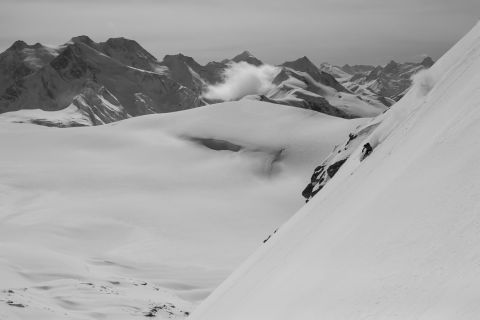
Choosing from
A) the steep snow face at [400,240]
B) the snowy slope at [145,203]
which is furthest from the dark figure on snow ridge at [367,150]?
the snowy slope at [145,203]

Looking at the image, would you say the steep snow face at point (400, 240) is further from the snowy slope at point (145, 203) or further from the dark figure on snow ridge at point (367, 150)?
the snowy slope at point (145, 203)

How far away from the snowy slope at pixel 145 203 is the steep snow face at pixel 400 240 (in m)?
16.6

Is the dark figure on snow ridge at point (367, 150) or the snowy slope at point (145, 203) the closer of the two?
the dark figure on snow ridge at point (367, 150)

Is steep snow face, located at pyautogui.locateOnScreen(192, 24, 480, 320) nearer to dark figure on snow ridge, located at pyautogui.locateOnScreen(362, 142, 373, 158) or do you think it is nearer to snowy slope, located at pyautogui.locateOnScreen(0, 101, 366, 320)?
dark figure on snow ridge, located at pyautogui.locateOnScreen(362, 142, 373, 158)

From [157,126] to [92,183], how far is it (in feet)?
127

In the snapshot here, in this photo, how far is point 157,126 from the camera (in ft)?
419

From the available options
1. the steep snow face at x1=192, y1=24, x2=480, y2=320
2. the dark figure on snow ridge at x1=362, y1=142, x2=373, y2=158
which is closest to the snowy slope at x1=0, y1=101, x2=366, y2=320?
the dark figure on snow ridge at x1=362, y1=142, x2=373, y2=158

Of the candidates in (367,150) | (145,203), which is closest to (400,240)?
(367,150)

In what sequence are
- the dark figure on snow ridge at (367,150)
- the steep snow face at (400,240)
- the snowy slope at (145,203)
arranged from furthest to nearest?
the snowy slope at (145,203), the dark figure on snow ridge at (367,150), the steep snow face at (400,240)

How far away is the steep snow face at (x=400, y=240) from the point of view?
9281 mm

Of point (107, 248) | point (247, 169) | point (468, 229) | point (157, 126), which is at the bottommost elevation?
point (468, 229)

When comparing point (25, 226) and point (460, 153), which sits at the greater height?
point (25, 226)

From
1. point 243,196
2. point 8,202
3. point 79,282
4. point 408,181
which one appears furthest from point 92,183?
point 408,181

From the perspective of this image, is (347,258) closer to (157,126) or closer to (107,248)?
(107,248)
